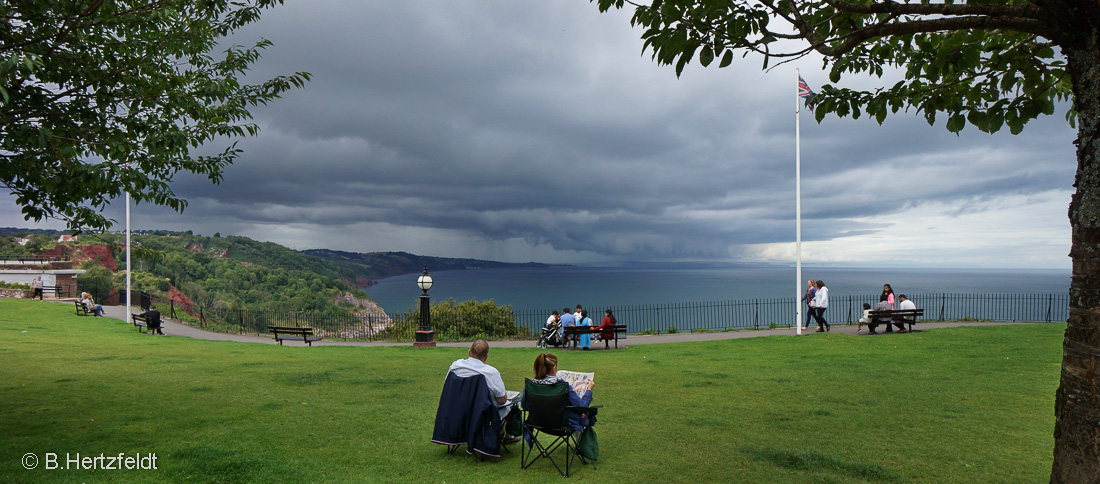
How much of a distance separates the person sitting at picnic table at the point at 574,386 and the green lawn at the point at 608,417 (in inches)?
18.8

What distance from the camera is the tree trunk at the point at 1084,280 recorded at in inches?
107

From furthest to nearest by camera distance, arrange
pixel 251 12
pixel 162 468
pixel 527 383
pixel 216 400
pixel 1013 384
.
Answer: pixel 1013 384 < pixel 216 400 < pixel 251 12 < pixel 527 383 < pixel 162 468

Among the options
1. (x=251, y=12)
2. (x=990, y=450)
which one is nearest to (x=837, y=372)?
(x=990, y=450)

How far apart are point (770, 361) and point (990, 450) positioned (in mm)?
7093

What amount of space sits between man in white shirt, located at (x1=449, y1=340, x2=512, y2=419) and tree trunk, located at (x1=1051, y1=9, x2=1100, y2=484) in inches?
165

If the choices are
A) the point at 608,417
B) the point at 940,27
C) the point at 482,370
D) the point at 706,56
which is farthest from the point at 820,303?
the point at 706,56

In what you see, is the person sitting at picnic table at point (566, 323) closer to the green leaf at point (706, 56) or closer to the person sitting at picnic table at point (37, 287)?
the green leaf at point (706, 56)

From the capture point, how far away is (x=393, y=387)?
9344 mm

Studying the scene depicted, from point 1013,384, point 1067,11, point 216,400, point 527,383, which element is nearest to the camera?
point 1067,11

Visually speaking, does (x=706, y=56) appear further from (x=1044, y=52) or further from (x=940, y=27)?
(x=1044, y=52)

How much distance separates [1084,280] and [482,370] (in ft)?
14.8

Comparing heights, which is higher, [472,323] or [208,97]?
[208,97]

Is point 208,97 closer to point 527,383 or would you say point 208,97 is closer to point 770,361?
point 527,383

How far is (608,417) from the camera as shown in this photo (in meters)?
7.16
